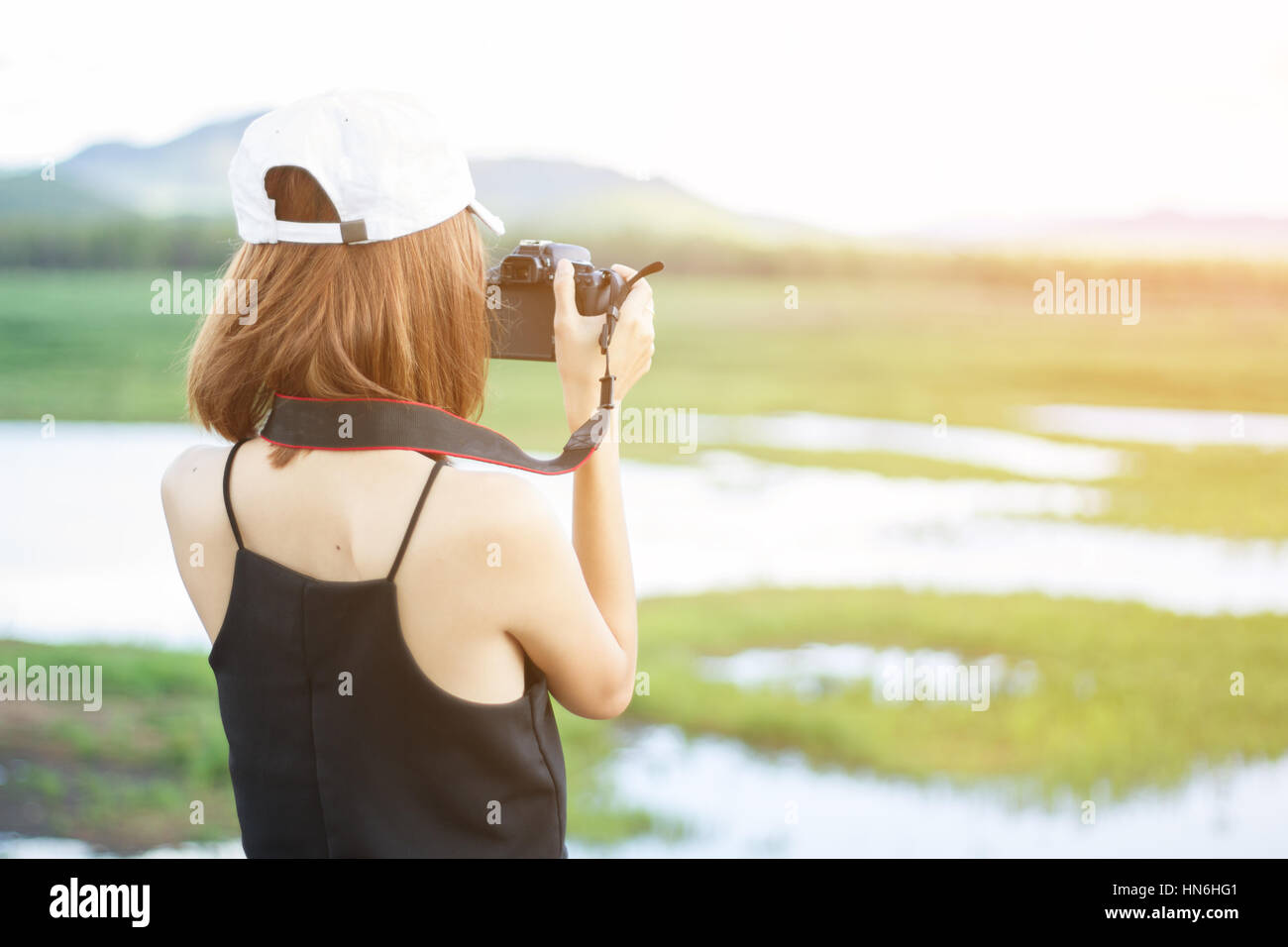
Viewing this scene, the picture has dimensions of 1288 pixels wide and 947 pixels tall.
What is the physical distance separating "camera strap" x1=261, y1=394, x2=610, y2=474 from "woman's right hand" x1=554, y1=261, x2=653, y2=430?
0.22 m

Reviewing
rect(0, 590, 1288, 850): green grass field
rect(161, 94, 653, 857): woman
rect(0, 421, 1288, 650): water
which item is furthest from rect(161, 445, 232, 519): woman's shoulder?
rect(0, 421, 1288, 650): water

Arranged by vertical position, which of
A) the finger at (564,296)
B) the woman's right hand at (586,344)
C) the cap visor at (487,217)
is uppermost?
the cap visor at (487,217)

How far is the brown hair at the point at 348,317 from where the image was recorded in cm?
103

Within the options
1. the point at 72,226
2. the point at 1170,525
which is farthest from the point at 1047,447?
the point at 72,226

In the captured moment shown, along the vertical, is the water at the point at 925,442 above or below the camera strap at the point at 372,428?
below

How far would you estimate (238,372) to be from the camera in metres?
1.09

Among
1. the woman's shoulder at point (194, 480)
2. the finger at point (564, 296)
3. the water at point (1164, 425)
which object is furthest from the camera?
the water at point (1164, 425)

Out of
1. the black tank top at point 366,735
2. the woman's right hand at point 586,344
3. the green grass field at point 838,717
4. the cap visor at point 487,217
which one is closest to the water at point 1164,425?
the green grass field at point 838,717

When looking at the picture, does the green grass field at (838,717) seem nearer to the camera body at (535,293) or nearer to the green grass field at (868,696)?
the green grass field at (868,696)

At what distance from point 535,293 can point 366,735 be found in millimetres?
548

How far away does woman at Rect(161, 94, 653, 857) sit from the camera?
1003mm

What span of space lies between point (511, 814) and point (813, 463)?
912 centimetres

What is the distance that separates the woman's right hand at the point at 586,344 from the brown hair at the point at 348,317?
0.19 m

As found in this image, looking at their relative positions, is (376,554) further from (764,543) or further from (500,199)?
(500,199)
